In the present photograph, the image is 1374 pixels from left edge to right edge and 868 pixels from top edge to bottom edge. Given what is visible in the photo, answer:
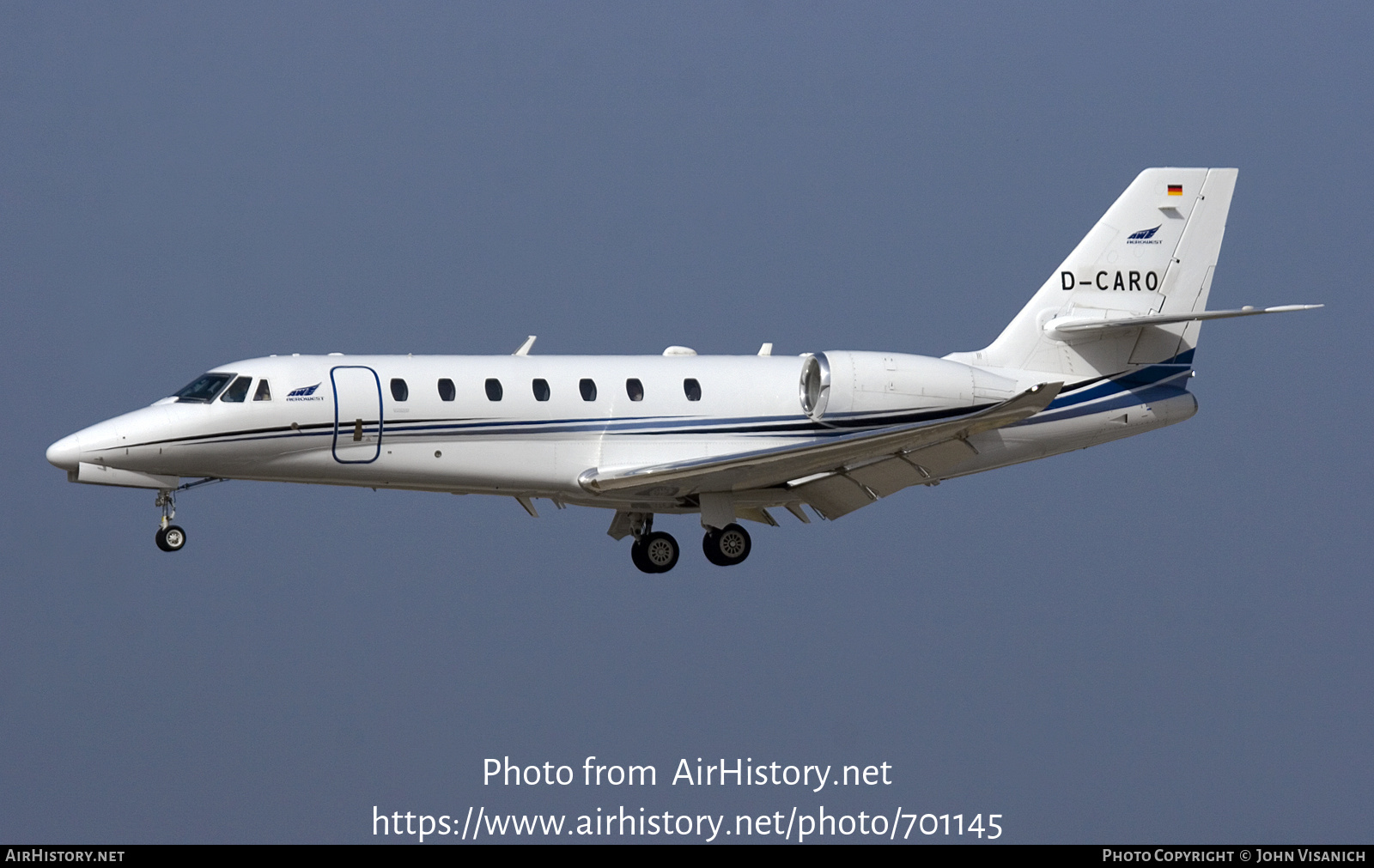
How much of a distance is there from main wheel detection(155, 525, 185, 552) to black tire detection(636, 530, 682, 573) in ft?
21.9

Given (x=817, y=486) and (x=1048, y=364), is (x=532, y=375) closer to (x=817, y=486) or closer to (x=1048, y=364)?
(x=817, y=486)

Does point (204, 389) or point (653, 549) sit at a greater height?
point (204, 389)

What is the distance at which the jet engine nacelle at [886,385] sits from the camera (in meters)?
25.1

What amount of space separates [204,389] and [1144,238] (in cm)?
1374

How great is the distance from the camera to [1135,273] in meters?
27.4

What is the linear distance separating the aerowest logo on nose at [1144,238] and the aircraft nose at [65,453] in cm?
1520

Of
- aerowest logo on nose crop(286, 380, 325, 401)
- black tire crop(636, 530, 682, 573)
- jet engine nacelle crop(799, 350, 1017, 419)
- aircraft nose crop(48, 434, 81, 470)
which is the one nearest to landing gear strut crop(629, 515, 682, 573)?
black tire crop(636, 530, 682, 573)

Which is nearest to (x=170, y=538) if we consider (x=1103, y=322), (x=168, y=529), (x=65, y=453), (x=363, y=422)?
(x=168, y=529)

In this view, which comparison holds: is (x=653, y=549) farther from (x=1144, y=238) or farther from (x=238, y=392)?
(x=1144, y=238)

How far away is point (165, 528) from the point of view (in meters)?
24.6

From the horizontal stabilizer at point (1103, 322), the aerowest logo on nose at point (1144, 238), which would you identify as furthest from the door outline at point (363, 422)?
the aerowest logo on nose at point (1144, 238)

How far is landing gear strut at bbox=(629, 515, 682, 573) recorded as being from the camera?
27219 millimetres

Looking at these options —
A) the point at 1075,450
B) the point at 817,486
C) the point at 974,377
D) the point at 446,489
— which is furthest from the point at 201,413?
the point at 1075,450

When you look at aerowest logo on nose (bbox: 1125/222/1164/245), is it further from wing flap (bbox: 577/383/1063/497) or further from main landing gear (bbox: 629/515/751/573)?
main landing gear (bbox: 629/515/751/573)
